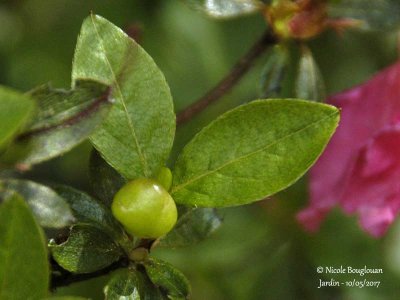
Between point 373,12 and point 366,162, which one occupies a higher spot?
point 373,12

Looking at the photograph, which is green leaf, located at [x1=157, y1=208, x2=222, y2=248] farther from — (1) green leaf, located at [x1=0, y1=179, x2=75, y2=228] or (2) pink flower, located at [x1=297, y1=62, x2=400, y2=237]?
(2) pink flower, located at [x1=297, y1=62, x2=400, y2=237]

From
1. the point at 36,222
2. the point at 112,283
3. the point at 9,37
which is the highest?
the point at 36,222

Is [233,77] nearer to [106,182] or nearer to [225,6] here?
[225,6]

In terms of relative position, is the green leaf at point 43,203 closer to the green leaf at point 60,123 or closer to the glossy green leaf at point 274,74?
the green leaf at point 60,123

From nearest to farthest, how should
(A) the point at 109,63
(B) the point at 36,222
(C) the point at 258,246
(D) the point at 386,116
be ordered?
(B) the point at 36,222
(A) the point at 109,63
(D) the point at 386,116
(C) the point at 258,246

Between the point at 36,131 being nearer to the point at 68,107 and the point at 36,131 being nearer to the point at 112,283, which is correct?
the point at 68,107

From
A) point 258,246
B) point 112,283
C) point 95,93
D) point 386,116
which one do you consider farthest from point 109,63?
point 258,246

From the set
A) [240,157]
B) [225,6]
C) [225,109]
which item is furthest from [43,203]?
[225,109]
